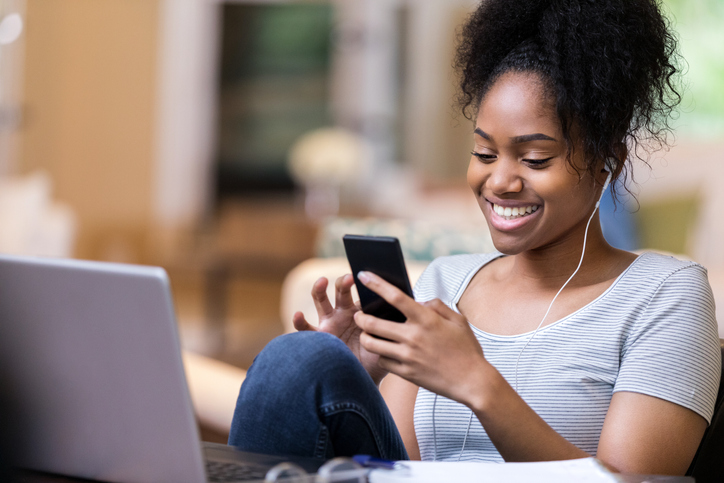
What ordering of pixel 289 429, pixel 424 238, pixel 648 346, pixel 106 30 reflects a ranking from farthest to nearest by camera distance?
1. pixel 106 30
2. pixel 424 238
3. pixel 648 346
4. pixel 289 429

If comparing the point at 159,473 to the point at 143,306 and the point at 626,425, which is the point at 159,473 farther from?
the point at 626,425

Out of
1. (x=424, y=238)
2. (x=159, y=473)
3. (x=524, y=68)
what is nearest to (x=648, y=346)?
(x=524, y=68)

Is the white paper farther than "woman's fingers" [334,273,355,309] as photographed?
No

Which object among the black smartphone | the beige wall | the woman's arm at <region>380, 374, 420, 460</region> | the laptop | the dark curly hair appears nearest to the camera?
the laptop

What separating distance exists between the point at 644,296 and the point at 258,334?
396 centimetres

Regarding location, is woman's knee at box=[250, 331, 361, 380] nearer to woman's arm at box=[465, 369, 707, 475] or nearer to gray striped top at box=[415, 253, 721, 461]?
woman's arm at box=[465, 369, 707, 475]

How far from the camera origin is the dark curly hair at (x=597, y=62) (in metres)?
1.06

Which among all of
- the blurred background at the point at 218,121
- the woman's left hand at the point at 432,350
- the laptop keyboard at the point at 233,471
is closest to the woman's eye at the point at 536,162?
the woman's left hand at the point at 432,350

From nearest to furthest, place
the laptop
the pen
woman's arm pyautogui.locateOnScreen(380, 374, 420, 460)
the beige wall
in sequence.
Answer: the laptop → the pen → woman's arm pyautogui.locateOnScreen(380, 374, 420, 460) → the beige wall

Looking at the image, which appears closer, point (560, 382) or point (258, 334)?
point (560, 382)

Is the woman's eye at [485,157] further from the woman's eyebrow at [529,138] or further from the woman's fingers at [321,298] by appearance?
the woman's fingers at [321,298]

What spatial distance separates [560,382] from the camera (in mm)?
1078

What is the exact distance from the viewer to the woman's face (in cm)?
108

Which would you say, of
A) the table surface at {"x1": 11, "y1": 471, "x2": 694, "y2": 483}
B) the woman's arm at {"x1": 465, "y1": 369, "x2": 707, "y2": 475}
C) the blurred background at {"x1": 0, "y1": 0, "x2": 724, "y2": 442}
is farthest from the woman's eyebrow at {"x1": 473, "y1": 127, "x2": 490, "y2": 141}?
the blurred background at {"x1": 0, "y1": 0, "x2": 724, "y2": 442}
